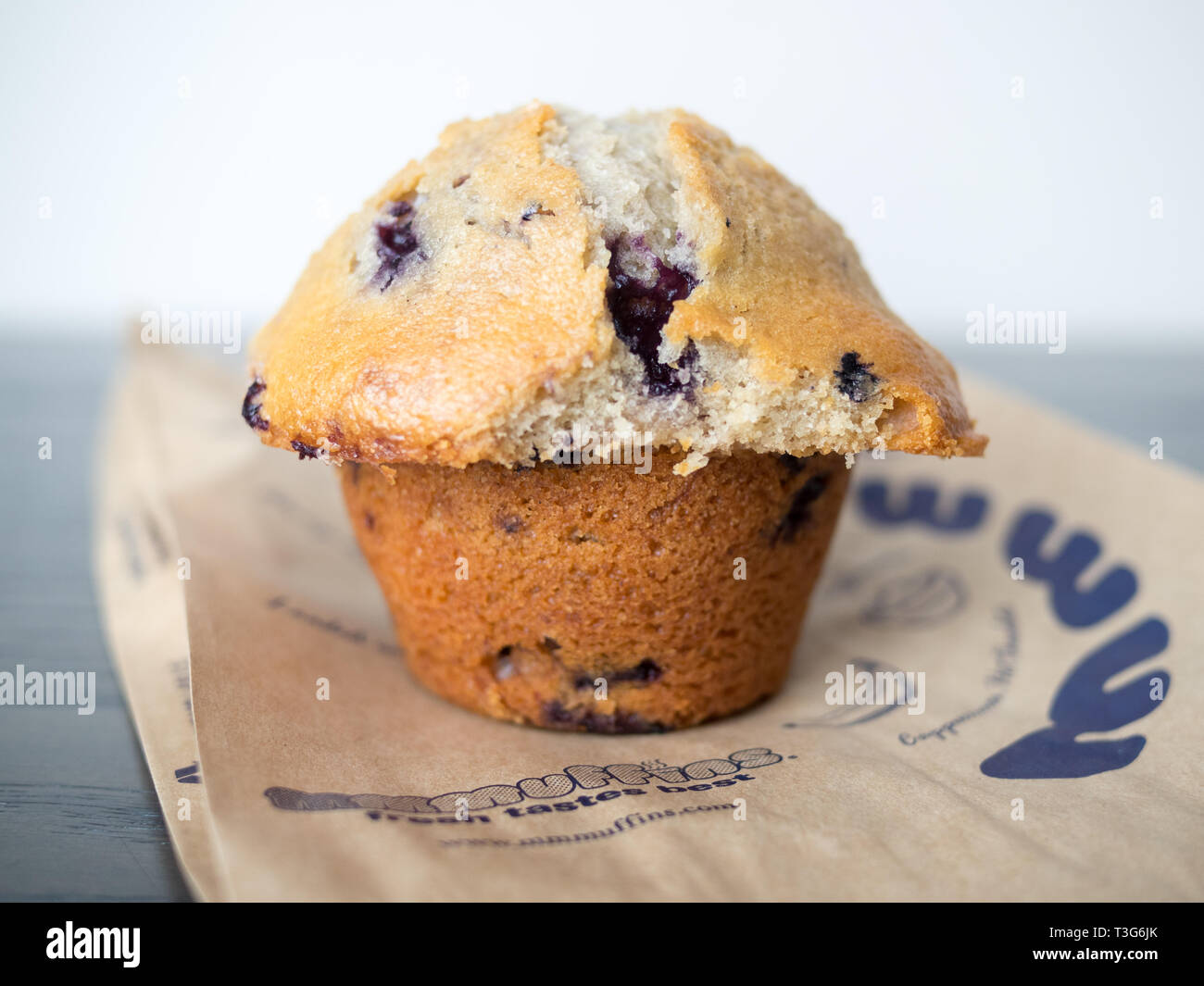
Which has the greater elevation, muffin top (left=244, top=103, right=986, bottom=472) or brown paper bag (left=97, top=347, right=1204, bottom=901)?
muffin top (left=244, top=103, right=986, bottom=472)

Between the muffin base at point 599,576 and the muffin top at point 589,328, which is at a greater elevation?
the muffin top at point 589,328

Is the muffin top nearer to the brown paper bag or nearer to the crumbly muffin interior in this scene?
the crumbly muffin interior

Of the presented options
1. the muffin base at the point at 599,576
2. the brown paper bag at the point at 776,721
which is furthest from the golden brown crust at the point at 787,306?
the brown paper bag at the point at 776,721

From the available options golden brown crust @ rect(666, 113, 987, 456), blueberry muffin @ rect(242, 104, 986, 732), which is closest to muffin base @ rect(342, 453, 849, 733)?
blueberry muffin @ rect(242, 104, 986, 732)

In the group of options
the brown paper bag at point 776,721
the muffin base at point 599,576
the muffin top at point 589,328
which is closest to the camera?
the brown paper bag at point 776,721

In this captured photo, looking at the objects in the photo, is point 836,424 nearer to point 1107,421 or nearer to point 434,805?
point 434,805

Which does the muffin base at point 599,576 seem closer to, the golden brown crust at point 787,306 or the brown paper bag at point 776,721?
the brown paper bag at point 776,721

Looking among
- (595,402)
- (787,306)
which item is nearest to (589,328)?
(595,402)
